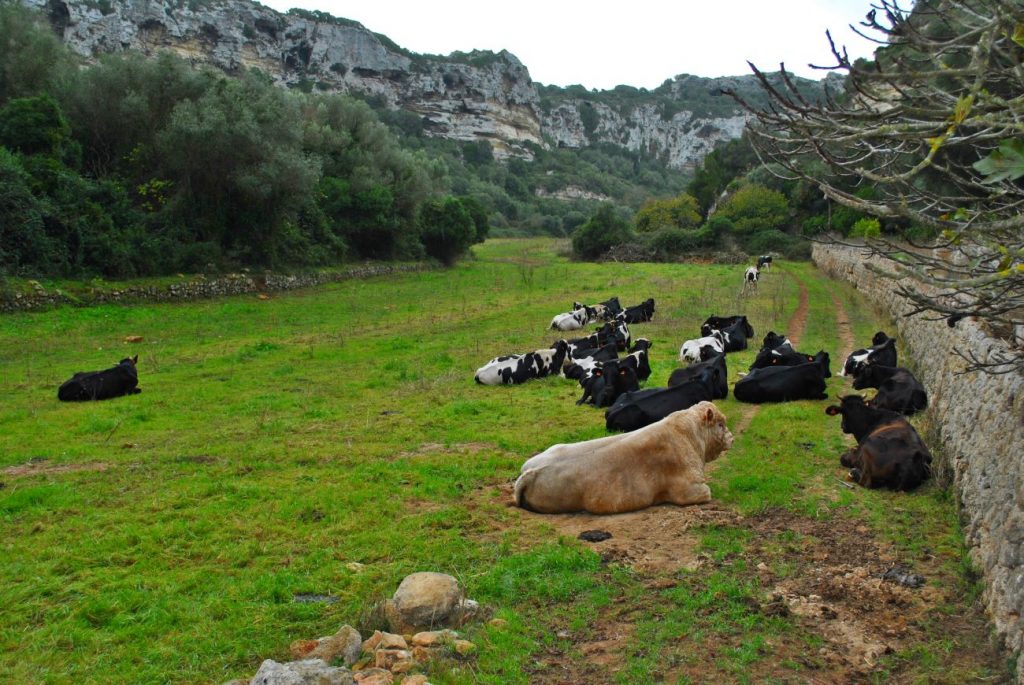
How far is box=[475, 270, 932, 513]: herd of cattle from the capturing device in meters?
7.66

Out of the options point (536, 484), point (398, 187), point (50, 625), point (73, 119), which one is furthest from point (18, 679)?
point (398, 187)

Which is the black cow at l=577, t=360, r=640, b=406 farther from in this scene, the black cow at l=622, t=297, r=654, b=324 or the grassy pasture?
the black cow at l=622, t=297, r=654, b=324

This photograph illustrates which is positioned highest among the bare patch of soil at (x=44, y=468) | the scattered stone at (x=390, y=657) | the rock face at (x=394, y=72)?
the rock face at (x=394, y=72)

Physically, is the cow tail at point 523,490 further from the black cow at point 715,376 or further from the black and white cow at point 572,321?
the black and white cow at point 572,321

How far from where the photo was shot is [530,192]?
117000 millimetres

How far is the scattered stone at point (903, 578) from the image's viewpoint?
18.7 ft

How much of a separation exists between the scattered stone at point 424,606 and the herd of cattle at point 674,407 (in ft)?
8.41

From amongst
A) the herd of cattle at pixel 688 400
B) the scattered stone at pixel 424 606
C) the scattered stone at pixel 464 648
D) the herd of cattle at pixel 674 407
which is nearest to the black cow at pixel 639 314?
the herd of cattle at pixel 688 400

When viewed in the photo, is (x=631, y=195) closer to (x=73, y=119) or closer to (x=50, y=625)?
(x=73, y=119)

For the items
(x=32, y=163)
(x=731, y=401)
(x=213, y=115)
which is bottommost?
(x=731, y=401)

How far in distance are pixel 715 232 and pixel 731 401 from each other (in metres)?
45.0

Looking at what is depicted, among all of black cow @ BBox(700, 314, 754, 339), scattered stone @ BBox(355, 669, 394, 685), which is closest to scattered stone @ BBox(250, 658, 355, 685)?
scattered stone @ BBox(355, 669, 394, 685)

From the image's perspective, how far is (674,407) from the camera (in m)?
10.6

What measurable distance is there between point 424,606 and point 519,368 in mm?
9730
